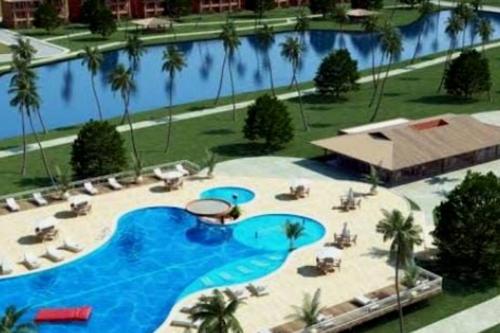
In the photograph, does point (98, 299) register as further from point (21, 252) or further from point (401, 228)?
point (401, 228)

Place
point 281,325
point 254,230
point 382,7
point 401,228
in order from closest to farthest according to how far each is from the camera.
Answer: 1. point 401,228
2. point 281,325
3. point 254,230
4. point 382,7

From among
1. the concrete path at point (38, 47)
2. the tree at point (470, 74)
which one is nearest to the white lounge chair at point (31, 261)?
the tree at point (470, 74)

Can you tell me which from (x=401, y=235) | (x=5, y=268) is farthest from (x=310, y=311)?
(x=5, y=268)

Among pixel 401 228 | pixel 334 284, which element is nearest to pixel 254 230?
pixel 334 284

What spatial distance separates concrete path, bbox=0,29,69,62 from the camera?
4168 inches

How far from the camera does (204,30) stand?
127m

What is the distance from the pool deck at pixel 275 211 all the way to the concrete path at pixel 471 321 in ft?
13.1

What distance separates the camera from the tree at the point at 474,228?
146 ft

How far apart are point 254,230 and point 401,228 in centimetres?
1862

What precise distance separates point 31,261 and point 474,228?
1060 inches

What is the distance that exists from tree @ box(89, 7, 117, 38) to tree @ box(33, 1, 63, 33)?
7.61m

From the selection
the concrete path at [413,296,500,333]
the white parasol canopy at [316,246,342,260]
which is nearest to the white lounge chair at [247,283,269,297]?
the white parasol canopy at [316,246,342,260]

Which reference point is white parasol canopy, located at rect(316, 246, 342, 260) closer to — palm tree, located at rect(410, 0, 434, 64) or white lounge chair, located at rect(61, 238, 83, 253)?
white lounge chair, located at rect(61, 238, 83, 253)

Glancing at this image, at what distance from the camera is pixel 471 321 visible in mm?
41594
